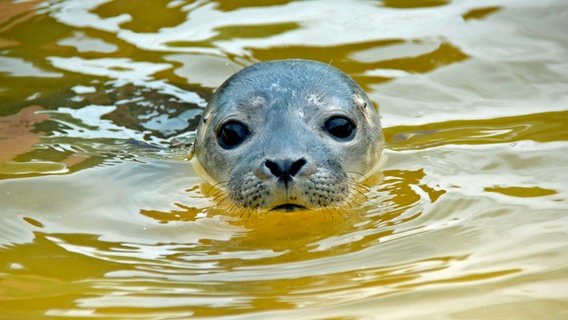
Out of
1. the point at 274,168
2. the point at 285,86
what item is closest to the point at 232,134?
the point at 285,86

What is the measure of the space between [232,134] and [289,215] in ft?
1.93

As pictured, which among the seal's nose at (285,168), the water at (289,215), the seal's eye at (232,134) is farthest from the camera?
the seal's eye at (232,134)

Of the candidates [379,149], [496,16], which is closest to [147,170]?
[379,149]

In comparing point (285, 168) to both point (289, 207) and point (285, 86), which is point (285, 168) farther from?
point (285, 86)

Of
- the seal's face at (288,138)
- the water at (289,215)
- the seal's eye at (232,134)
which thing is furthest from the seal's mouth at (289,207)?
the seal's eye at (232,134)

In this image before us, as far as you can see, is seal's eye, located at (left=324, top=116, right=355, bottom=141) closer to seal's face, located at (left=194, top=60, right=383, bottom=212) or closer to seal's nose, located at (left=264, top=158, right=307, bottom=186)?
seal's face, located at (left=194, top=60, right=383, bottom=212)

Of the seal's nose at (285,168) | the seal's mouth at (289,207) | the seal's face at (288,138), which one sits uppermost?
the seal's face at (288,138)

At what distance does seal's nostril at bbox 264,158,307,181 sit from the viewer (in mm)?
3936

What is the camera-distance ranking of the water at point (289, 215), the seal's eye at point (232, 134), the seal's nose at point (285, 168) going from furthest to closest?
the seal's eye at point (232, 134) → the seal's nose at point (285, 168) → the water at point (289, 215)

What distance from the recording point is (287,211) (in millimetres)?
4023

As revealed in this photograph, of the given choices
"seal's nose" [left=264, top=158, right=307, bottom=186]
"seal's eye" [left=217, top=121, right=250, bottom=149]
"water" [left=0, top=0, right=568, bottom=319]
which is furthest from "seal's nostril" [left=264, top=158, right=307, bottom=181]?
"seal's eye" [left=217, top=121, right=250, bottom=149]

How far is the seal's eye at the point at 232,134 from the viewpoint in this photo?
4.66 meters

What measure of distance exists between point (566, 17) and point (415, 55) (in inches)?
50.2

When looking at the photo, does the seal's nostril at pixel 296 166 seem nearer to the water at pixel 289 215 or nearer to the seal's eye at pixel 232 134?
the water at pixel 289 215
